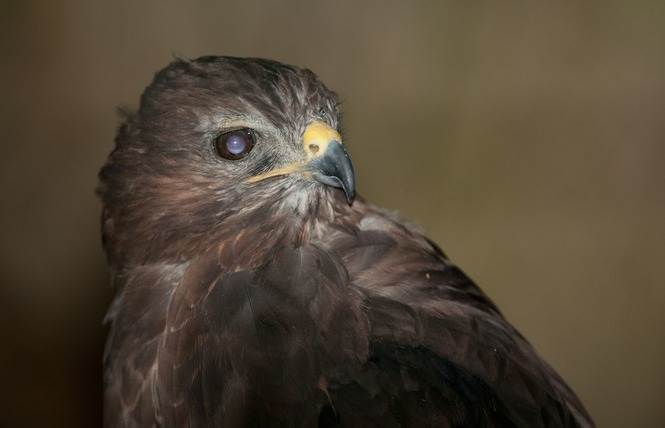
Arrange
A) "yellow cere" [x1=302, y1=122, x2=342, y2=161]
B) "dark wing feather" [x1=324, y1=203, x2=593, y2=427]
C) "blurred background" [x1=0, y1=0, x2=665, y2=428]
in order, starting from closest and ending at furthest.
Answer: "dark wing feather" [x1=324, y1=203, x2=593, y2=427], "yellow cere" [x1=302, y1=122, x2=342, y2=161], "blurred background" [x1=0, y1=0, x2=665, y2=428]

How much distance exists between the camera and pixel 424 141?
11.4 feet

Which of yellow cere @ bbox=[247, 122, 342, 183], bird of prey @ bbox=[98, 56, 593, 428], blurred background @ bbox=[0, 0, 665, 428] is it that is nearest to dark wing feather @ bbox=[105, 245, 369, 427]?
bird of prey @ bbox=[98, 56, 593, 428]

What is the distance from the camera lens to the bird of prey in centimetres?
159

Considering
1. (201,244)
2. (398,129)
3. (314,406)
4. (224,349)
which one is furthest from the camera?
(398,129)

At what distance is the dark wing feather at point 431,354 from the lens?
1546 millimetres

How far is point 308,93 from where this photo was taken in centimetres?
175

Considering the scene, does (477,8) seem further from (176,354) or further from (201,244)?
(176,354)

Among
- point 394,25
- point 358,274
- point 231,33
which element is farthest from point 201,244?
point 394,25

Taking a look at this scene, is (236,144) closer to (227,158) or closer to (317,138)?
(227,158)

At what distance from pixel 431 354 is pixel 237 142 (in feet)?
2.20

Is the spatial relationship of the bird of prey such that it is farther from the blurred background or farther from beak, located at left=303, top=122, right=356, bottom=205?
the blurred background

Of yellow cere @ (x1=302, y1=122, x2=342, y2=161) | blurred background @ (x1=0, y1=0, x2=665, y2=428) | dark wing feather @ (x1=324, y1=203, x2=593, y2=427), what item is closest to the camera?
dark wing feather @ (x1=324, y1=203, x2=593, y2=427)

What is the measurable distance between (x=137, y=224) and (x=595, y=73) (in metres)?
2.45

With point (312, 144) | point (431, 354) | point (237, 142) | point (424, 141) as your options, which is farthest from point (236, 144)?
point (424, 141)
